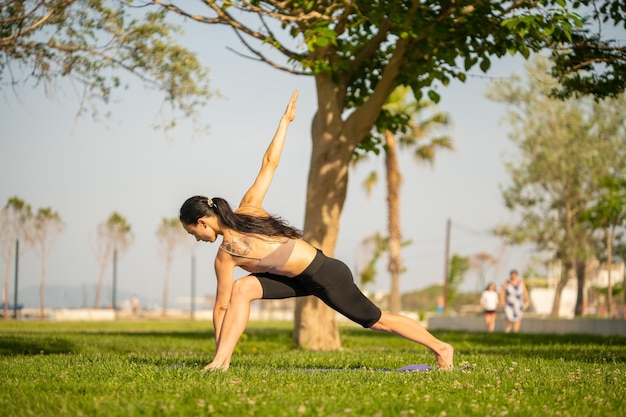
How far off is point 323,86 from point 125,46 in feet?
11.4

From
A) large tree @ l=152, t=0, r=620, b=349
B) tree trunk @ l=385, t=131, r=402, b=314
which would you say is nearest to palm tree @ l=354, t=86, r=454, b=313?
tree trunk @ l=385, t=131, r=402, b=314

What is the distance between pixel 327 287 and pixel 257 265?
1.95 ft

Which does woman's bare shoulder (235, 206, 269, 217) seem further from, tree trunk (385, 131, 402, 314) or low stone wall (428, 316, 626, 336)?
tree trunk (385, 131, 402, 314)

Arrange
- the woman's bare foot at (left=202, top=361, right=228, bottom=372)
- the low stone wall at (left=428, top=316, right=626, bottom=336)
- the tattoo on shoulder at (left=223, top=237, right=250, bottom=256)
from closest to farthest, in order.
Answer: the tattoo on shoulder at (left=223, top=237, right=250, bottom=256)
the woman's bare foot at (left=202, top=361, right=228, bottom=372)
the low stone wall at (left=428, top=316, right=626, bottom=336)

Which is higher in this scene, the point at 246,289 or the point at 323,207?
the point at 323,207

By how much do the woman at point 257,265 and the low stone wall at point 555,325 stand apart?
17.7 metres

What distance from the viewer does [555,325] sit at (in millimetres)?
27922

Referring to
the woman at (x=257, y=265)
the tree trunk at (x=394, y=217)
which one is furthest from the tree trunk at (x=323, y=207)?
the tree trunk at (x=394, y=217)

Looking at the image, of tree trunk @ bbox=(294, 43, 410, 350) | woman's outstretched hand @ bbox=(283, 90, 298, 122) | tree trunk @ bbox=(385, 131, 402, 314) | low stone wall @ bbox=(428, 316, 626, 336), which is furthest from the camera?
tree trunk @ bbox=(385, 131, 402, 314)

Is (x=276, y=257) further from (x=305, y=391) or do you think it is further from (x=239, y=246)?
(x=305, y=391)

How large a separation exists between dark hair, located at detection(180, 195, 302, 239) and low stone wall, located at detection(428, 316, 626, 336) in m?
18.2

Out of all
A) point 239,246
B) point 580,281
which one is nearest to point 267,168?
point 239,246

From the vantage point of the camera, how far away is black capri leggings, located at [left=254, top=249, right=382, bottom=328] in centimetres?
731

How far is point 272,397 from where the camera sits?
579 cm
